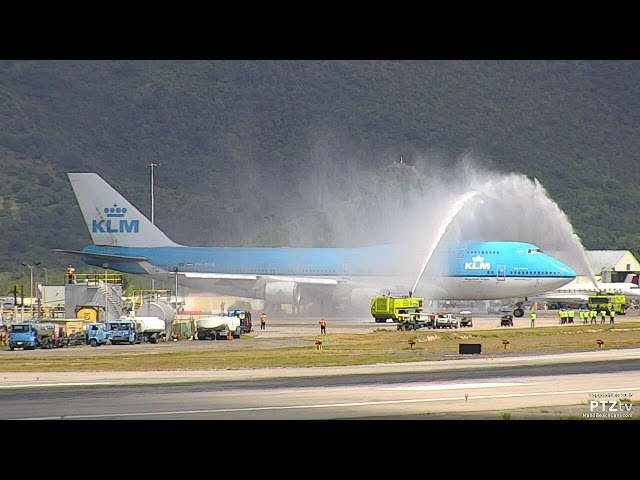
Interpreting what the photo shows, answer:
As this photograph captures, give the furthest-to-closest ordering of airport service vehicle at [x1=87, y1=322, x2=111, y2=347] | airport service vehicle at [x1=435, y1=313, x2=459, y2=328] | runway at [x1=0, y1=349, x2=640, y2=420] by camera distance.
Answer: airport service vehicle at [x1=435, y1=313, x2=459, y2=328]
airport service vehicle at [x1=87, y1=322, x2=111, y2=347]
runway at [x1=0, y1=349, x2=640, y2=420]

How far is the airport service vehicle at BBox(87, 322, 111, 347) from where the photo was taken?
232 feet

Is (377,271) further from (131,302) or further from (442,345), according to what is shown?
(442,345)

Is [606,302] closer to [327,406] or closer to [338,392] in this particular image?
[338,392]

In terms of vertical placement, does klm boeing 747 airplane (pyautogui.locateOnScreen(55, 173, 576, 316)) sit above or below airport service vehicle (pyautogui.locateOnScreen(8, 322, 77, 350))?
above

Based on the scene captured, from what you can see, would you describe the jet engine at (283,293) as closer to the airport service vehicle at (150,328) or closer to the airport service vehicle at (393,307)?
the airport service vehicle at (393,307)

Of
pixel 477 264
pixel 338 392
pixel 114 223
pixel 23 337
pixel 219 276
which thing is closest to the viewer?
pixel 338 392

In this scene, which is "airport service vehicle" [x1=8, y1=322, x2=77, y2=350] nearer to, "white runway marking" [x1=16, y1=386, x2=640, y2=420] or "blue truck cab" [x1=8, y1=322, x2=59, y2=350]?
"blue truck cab" [x1=8, y1=322, x2=59, y2=350]

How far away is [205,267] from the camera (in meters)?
111
